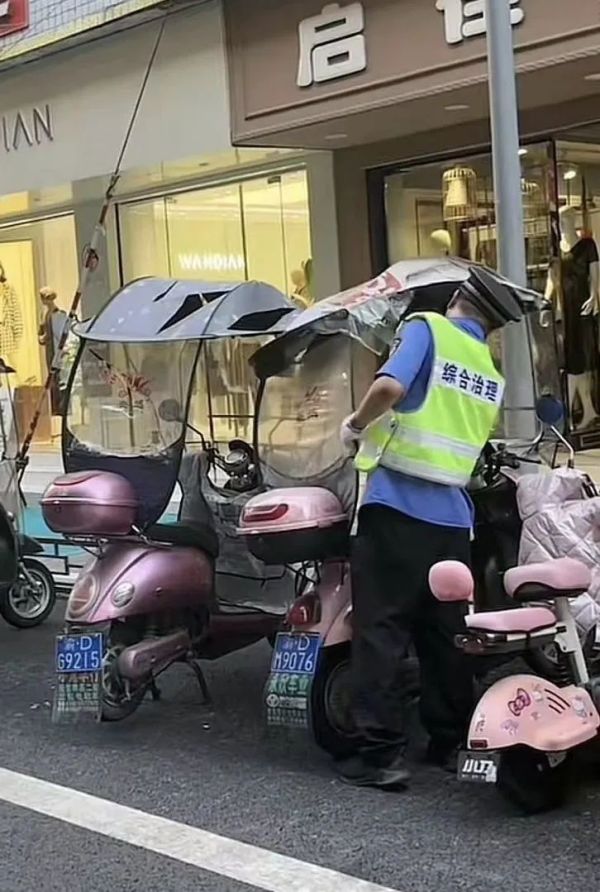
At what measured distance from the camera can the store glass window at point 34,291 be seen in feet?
57.4

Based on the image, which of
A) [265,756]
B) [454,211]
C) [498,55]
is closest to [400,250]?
[454,211]

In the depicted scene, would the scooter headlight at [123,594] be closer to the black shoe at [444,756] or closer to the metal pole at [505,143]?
the black shoe at [444,756]

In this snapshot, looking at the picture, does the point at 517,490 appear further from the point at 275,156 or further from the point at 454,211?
the point at 275,156

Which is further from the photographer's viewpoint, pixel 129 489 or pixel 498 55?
pixel 498 55

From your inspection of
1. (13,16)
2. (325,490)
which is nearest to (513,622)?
(325,490)

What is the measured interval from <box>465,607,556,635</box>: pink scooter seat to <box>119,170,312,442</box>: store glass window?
912 cm

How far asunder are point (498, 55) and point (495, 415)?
291cm

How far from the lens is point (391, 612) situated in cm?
508

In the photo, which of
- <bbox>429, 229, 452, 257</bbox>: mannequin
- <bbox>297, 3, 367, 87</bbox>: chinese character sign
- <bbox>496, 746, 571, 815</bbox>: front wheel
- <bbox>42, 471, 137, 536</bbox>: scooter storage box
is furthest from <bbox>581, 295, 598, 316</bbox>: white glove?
<bbox>496, 746, 571, 815</bbox>: front wheel

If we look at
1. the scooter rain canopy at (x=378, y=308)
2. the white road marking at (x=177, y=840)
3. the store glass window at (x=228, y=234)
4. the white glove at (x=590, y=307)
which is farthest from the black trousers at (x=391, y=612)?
the store glass window at (x=228, y=234)

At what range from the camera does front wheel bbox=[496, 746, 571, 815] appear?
15.2ft

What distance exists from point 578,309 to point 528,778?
28.2 feet

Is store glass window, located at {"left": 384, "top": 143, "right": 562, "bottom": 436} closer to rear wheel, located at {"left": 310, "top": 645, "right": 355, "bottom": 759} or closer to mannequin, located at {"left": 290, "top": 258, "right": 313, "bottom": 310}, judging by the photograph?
mannequin, located at {"left": 290, "top": 258, "right": 313, "bottom": 310}

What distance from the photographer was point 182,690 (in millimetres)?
6645
